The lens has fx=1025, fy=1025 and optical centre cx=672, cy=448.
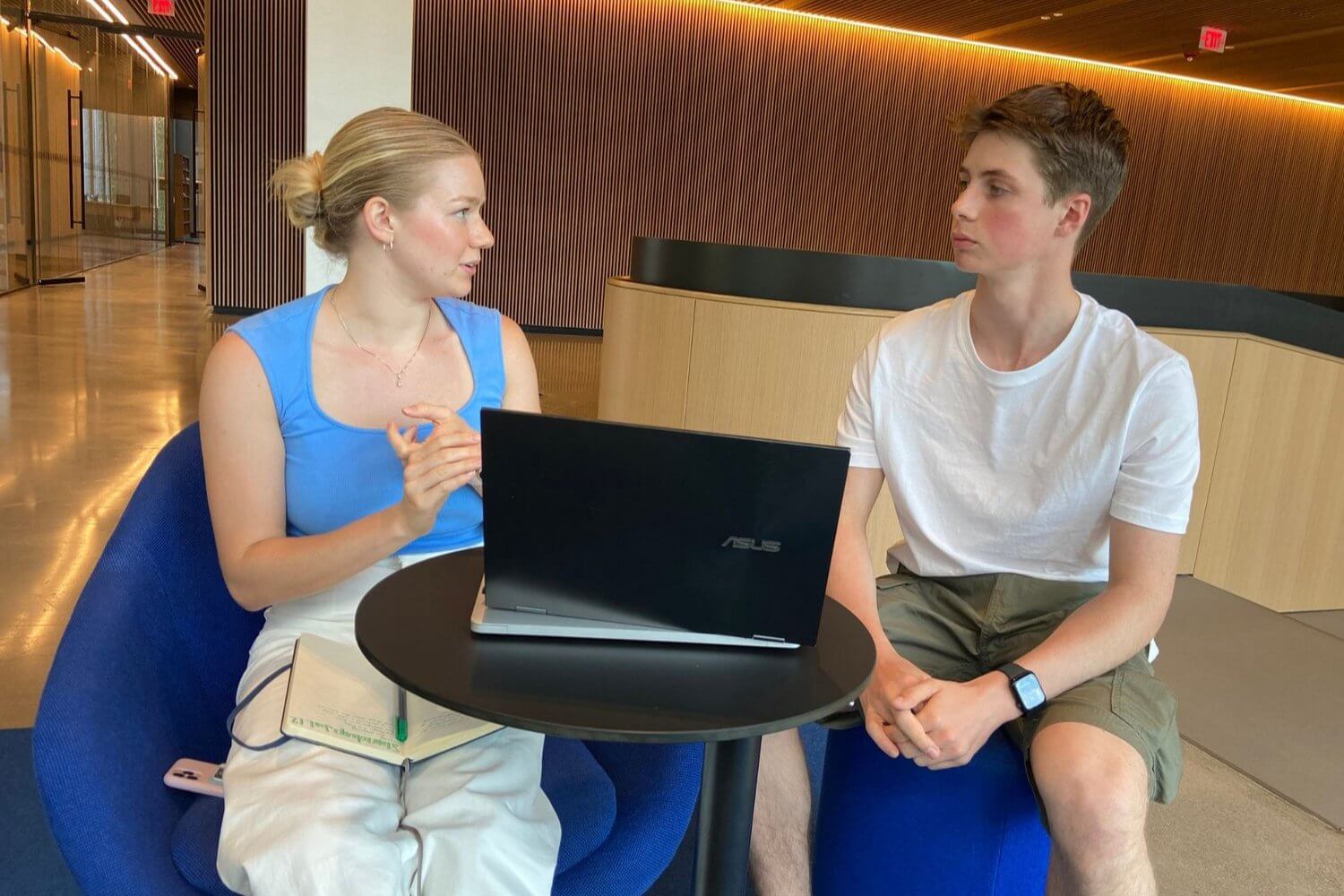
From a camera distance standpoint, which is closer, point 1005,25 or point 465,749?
point 465,749

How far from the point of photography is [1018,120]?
5.82ft

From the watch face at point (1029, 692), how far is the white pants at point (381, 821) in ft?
2.27

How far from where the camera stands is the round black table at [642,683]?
1.09 metres

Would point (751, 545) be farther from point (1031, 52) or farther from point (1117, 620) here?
point (1031, 52)

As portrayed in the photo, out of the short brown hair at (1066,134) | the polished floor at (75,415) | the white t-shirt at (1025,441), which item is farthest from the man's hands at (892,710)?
the polished floor at (75,415)

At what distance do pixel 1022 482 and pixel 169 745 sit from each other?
1.40 meters

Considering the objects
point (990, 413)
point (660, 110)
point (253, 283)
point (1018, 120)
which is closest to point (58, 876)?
point (990, 413)

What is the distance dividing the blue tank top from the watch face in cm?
86

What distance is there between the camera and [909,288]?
392cm

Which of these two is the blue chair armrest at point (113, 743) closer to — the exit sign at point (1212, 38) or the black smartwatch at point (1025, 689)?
the black smartwatch at point (1025, 689)

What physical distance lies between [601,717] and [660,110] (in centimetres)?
1028

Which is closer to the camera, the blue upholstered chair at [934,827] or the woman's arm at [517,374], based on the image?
the blue upholstered chair at [934,827]

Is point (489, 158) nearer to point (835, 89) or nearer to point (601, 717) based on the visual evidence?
point (835, 89)

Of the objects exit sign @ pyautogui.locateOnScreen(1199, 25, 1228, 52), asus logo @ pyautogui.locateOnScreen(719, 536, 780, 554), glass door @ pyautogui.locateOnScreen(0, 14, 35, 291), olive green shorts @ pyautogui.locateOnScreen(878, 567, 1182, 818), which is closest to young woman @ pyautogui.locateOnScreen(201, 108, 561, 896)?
asus logo @ pyautogui.locateOnScreen(719, 536, 780, 554)
